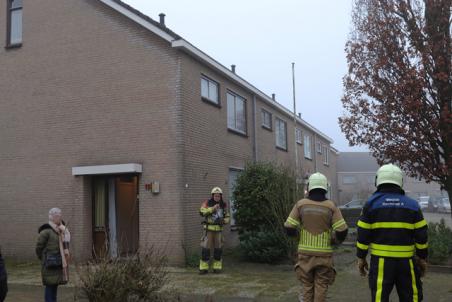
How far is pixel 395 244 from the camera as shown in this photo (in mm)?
5355

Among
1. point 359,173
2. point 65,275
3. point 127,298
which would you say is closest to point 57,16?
point 65,275

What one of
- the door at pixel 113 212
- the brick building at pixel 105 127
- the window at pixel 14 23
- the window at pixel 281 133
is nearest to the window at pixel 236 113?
the brick building at pixel 105 127

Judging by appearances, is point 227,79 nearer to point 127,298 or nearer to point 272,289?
point 272,289

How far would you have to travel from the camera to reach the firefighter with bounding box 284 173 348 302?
636 centimetres

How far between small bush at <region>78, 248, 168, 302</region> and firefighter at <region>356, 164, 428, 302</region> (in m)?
2.98

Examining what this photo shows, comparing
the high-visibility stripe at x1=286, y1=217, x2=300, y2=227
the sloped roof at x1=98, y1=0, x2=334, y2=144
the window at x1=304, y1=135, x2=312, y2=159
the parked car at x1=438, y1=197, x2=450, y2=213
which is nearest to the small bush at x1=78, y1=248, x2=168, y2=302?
the high-visibility stripe at x1=286, y1=217, x2=300, y2=227

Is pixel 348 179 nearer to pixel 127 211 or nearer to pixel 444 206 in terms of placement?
pixel 444 206

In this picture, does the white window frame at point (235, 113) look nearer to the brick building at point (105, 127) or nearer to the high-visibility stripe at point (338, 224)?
the brick building at point (105, 127)

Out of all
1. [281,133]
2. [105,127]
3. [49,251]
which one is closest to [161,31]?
[105,127]

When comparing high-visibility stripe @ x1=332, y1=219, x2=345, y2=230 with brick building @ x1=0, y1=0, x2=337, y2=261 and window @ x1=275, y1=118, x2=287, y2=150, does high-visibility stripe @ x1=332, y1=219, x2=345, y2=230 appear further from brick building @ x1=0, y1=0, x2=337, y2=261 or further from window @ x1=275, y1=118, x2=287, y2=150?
window @ x1=275, y1=118, x2=287, y2=150

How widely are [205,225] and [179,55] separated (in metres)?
4.50

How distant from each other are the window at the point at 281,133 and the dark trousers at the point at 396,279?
1745 cm

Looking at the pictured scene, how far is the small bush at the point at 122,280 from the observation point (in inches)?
265

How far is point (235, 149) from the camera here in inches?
669
